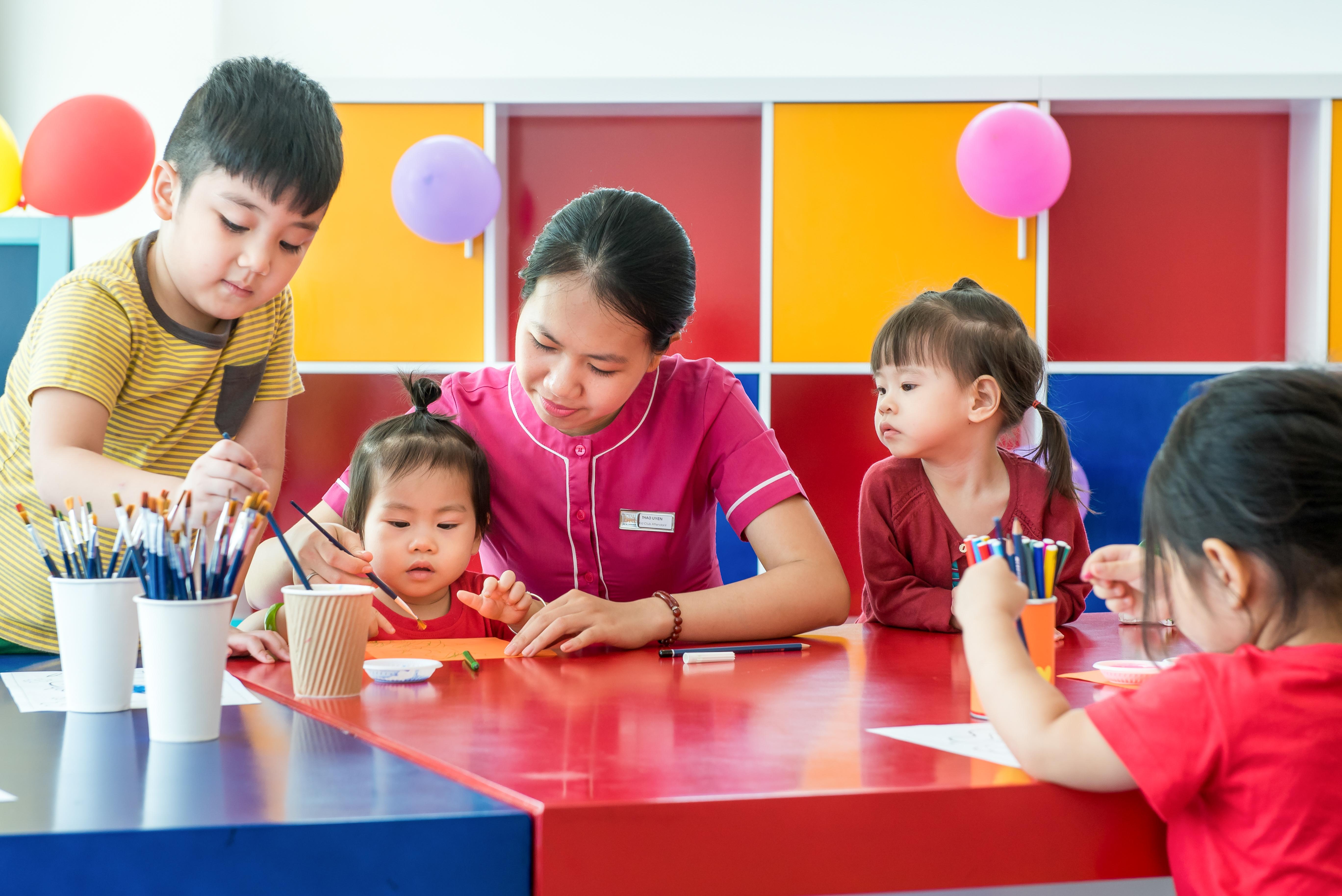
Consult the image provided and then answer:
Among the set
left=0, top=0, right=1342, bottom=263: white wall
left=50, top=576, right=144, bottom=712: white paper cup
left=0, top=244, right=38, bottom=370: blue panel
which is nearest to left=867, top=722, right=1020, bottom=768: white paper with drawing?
left=50, top=576, right=144, bottom=712: white paper cup

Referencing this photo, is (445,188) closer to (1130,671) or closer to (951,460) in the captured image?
(951,460)

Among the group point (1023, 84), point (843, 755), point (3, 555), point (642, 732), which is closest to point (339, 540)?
point (3, 555)

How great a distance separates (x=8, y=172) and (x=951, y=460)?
210 centimetres

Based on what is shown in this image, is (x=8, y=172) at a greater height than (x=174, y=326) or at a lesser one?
greater

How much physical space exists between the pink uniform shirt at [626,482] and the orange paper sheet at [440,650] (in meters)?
0.23

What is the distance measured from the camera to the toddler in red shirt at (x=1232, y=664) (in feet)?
2.19

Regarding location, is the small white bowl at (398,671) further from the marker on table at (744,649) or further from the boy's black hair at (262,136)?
the boy's black hair at (262,136)

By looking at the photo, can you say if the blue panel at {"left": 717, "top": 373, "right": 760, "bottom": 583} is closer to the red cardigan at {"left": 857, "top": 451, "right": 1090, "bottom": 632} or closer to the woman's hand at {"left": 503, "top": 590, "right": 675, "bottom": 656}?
the red cardigan at {"left": 857, "top": 451, "right": 1090, "bottom": 632}

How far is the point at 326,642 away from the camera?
0.94 meters

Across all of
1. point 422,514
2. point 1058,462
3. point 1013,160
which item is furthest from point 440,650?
point 1013,160

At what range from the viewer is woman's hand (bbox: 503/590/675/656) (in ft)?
3.82

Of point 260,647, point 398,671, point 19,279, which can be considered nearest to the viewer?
point 398,671

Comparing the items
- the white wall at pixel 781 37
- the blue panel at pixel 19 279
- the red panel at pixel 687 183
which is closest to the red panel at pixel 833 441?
the red panel at pixel 687 183

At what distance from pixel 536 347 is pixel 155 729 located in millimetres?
700
